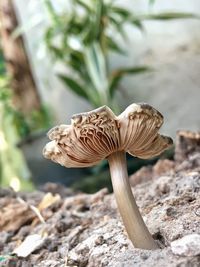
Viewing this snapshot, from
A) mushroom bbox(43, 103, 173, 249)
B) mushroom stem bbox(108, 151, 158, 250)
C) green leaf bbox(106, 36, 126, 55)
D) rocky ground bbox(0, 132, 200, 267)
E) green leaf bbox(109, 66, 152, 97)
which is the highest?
green leaf bbox(106, 36, 126, 55)

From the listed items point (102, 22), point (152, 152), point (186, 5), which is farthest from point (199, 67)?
point (152, 152)

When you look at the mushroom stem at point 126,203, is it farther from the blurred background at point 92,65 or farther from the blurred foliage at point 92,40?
the blurred foliage at point 92,40

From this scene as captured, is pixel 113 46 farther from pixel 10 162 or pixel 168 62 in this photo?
pixel 10 162

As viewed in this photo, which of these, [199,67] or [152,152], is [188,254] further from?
[199,67]

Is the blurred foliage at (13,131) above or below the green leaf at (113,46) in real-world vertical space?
below

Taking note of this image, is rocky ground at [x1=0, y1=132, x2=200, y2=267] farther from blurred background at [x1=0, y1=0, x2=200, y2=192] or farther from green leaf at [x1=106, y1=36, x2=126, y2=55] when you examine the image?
green leaf at [x1=106, y1=36, x2=126, y2=55]

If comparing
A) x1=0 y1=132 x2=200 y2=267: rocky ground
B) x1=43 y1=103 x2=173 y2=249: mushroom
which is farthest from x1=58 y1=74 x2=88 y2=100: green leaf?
x1=43 y1=103 x2=173 y2=249: mushroom

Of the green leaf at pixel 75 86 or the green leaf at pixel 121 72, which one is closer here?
the green leaf at pixel 121 72

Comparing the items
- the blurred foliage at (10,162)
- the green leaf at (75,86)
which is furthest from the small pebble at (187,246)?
the blurred foliage at (10,162)
